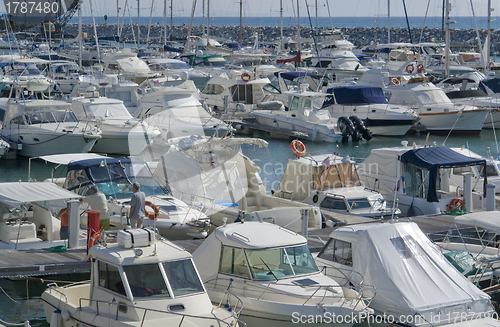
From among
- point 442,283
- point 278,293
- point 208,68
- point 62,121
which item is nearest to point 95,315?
point 278,293

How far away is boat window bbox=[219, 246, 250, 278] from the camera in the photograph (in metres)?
10.7

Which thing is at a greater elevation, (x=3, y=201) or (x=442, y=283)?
(x=3, y=201)

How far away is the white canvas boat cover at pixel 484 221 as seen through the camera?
1322cm

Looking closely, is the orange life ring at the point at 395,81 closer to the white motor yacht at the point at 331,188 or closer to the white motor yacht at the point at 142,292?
the white motor yacht at the point at 331,188

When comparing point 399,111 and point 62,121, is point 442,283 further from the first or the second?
point 399,111

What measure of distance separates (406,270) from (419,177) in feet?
25.0

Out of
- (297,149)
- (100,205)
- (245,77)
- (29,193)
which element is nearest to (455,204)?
(297,149)

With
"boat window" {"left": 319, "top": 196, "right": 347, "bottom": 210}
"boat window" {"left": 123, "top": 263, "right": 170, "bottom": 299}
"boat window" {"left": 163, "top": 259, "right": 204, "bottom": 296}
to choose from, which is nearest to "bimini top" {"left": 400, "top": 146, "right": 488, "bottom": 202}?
"boat window" {"left": 319, "top": 196, "right": 347, "bottom": 210}

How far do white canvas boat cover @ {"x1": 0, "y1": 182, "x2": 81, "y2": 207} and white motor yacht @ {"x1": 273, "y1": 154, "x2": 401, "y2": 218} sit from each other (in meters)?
6.92

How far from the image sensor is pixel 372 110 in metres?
33.1

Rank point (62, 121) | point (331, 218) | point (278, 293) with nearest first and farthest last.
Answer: point (278, 293) → point (331, 218) → point (62, 121)

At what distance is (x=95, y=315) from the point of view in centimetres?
918

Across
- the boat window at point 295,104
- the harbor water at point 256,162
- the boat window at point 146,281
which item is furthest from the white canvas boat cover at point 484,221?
the boat window at point 295,104

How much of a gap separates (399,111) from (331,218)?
17.6m
